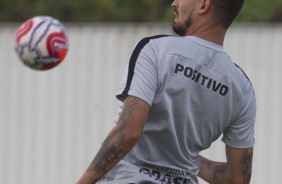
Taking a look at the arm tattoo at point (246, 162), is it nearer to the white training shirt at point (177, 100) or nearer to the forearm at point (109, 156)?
the white training shirt at point (177, 100)

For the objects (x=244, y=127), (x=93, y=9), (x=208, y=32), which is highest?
(x=93, y=9)

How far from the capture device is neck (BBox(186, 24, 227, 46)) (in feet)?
17.1

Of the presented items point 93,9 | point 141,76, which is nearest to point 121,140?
point 141,76

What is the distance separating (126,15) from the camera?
45.4 ft

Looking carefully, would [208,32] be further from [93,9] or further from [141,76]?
[93,9]

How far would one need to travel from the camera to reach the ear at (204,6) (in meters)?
5.18

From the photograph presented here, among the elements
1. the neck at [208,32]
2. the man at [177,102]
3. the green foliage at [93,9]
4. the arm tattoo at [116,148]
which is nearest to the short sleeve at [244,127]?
the man at [177,102]

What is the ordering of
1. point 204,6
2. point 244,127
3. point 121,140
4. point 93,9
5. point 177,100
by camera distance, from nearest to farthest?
point 121,140
point 177,100
point 204,6
point 244,127
point 93,9

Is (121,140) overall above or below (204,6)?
below

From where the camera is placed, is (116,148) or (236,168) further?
(236,168)

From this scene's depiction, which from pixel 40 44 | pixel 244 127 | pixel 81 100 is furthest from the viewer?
pixel 81 100

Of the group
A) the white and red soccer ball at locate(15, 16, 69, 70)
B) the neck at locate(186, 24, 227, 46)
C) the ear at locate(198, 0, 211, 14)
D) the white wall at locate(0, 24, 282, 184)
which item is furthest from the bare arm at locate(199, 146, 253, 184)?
the white wall at locate(0, 24, 282, 184)

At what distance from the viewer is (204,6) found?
5207 millimetres

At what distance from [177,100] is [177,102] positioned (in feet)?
0.04
